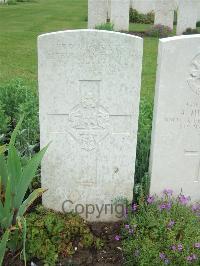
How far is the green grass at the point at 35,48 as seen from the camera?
4.44 m

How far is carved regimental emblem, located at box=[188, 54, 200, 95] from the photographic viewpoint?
324 centimetres

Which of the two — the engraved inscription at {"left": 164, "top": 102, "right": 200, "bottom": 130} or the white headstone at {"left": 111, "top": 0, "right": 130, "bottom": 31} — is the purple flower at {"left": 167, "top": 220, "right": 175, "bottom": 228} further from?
the white headstone at {"left": 111, "top": 0, "right": 130, "bottom": 31}

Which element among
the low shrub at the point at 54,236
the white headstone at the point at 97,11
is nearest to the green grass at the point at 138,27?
the white headstone at the point at 97,11

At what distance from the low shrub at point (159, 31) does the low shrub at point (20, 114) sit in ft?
30.1

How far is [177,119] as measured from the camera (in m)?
3.43

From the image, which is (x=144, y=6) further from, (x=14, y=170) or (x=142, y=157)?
(x=14, y=170)

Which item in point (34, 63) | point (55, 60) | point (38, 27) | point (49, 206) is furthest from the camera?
point (38, 27)

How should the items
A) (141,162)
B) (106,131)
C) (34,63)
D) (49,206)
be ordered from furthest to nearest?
(34,63) → (141,162) → (49,206) → (106,131)

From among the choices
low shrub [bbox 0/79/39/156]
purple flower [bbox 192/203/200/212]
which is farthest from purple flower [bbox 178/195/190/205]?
low shrub [bbox 0/79/39/156]

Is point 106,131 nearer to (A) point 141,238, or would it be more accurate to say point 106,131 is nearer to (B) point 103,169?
(B) point 103,169

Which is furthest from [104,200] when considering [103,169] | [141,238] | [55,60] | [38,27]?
[38,27]

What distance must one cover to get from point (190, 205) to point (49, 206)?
4.19 feet

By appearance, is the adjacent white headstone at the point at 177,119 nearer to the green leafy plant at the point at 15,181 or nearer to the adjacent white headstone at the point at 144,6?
the green leafy plant at the point at 15,181

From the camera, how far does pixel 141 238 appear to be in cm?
327
